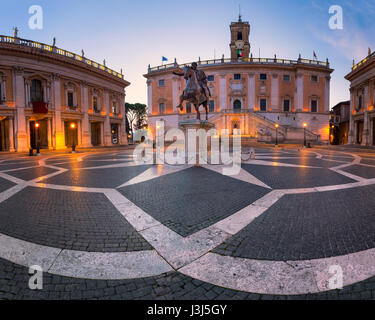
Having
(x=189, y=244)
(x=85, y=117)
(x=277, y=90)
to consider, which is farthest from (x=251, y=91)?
(x=189, y=244)

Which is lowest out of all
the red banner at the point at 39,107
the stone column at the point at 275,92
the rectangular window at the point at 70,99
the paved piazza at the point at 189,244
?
the paved piazza at the point at 189,244

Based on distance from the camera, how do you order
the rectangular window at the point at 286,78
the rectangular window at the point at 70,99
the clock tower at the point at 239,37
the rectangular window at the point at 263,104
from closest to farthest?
1. the rectangular window at the point at 70,99
2. the rectangular window at the point at 263,104
3. the rectangular window at the point at 286,78
4. the clock tower at the point at 239,37

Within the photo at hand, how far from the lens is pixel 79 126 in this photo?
102 feet

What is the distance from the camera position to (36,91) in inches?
1033

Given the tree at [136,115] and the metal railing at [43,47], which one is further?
the tree at [136,115]

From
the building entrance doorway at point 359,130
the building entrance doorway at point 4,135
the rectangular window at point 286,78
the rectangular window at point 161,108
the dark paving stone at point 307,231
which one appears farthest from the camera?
the rectangular window at point 161,108

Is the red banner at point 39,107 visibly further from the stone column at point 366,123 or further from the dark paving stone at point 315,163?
the stone column at point 366,123

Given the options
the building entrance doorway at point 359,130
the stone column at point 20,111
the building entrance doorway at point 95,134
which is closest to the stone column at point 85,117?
the building entrance doorway at point 95,134

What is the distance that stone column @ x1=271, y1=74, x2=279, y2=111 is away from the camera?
142ft

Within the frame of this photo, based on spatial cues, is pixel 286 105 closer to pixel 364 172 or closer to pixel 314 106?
pixel 314 106

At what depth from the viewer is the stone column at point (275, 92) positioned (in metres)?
43.4

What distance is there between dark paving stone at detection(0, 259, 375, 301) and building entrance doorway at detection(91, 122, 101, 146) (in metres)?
37.8

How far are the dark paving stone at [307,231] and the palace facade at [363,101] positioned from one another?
33.4 metres
